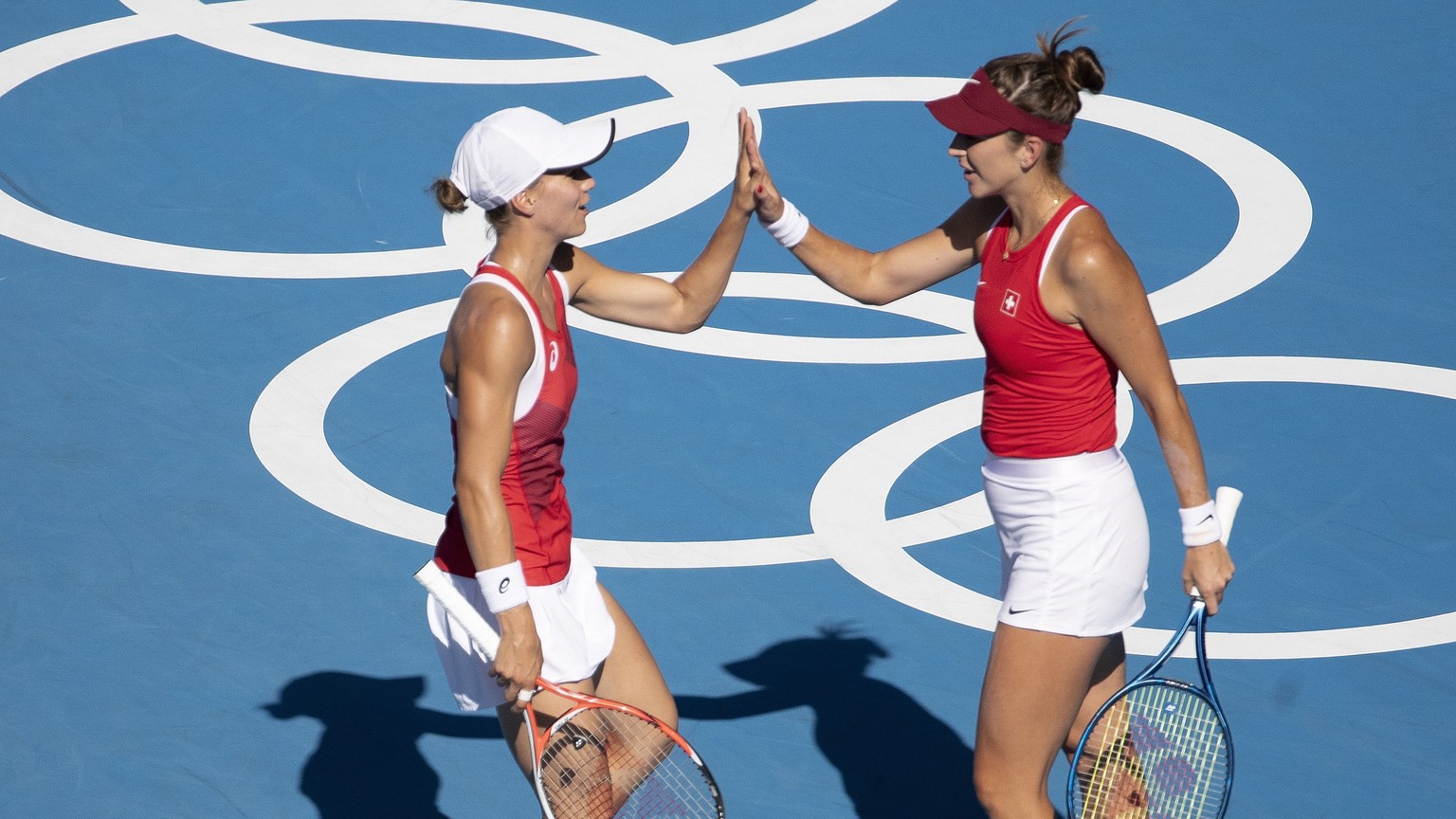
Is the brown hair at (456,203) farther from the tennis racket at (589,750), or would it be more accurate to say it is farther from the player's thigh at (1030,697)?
the player's thigh at (1030,697)

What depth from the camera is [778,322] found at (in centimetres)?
848

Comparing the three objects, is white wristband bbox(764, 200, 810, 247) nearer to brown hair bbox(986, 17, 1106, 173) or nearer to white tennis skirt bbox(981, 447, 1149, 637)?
brown hair bbox(986, 17, 1106, 173)

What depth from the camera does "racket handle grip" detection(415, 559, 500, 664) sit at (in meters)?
4.16

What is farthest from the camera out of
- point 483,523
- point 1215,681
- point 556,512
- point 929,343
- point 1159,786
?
point 929,343

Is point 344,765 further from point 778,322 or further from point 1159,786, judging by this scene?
point 778,322

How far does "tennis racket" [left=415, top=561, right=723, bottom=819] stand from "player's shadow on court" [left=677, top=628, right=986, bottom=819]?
3.65 ft

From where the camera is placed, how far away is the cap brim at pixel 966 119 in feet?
14.5

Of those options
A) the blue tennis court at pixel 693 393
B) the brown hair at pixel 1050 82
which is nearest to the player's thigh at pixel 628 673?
the blue tennis court at pixel 693 393

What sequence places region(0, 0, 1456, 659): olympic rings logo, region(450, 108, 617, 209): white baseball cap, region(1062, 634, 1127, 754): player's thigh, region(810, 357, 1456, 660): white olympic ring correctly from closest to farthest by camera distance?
region(450, 108, 617, 209): white baseball cap, region(1062, 634, 1127, 754): player's thigh, region(810, 357, 1456, 660): white olympic ring, region(0, 0, 1456, 659): olympic rings logo

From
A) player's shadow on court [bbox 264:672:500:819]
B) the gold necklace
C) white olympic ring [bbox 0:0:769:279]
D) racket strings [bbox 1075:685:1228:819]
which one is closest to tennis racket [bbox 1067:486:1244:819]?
racket strings [bbox 1075:685:1228:819]

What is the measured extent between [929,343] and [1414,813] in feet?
11.3

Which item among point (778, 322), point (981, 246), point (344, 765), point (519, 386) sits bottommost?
point (344, 765)

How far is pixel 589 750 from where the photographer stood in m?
4.38

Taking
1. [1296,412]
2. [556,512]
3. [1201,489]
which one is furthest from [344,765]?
[1296,412]
